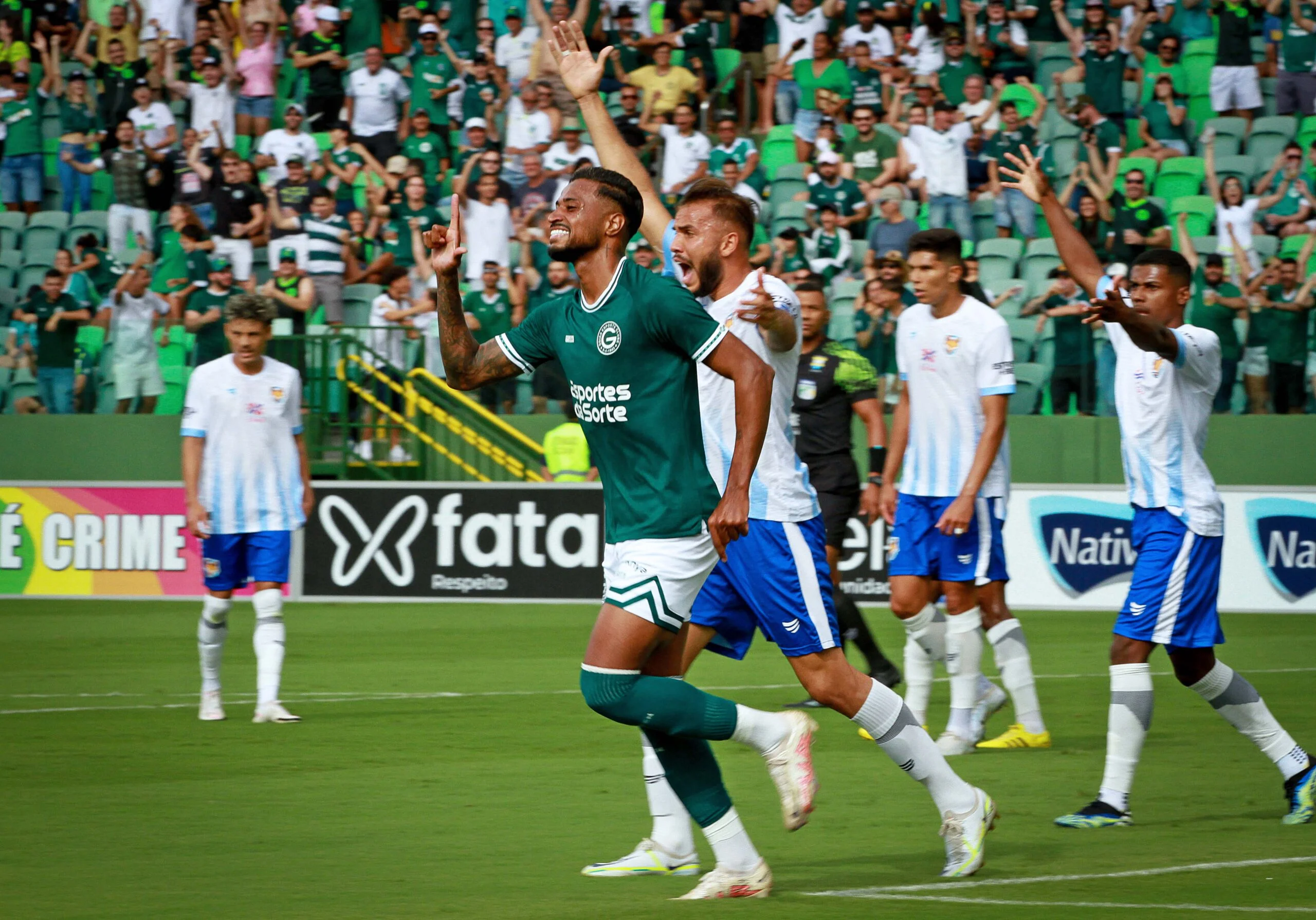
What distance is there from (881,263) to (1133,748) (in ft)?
37.0

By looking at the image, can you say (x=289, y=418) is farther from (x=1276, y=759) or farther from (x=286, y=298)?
(x=286, y=298)

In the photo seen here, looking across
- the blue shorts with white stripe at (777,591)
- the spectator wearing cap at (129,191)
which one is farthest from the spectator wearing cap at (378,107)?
the blue shorts with white stripe at (777,591)

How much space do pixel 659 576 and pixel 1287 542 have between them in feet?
38.8

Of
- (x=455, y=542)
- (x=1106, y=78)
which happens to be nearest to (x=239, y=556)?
(x=455, y=542)

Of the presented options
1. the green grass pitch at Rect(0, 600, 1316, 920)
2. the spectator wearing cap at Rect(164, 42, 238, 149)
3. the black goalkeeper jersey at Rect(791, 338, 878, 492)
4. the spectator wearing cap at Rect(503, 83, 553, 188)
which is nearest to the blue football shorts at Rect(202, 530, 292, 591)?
the green grass pitch at Rect(0, 600, 1316, 920)

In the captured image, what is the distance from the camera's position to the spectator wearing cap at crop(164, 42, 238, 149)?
925 inches

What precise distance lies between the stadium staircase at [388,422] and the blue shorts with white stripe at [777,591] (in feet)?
39.6

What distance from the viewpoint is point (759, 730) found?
582 cm

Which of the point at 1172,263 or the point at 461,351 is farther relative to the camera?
the point at 1172,263

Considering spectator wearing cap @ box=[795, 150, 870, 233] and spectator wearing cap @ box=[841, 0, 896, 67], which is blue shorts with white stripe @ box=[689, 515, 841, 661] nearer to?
spectator wearing cap @ box=[795, 150, 870, 233]

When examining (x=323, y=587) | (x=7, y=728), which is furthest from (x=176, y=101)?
(x=7, y=728)

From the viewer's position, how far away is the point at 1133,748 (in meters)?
7.08

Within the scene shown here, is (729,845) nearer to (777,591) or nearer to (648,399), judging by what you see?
(777,591)

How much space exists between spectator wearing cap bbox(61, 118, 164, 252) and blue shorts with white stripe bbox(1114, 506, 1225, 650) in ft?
55.9
